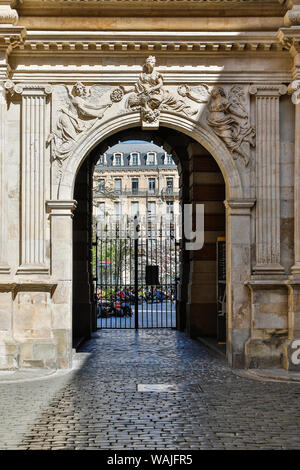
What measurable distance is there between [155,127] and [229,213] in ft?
7.52

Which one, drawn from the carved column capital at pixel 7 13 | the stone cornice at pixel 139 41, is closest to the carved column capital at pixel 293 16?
the stone cornice at pixel 139 41

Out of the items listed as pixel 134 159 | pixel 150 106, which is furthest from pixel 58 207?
pixel 134 159

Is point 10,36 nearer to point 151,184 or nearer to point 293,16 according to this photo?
point 293,16

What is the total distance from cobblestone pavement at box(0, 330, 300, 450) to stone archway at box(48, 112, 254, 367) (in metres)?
0.91

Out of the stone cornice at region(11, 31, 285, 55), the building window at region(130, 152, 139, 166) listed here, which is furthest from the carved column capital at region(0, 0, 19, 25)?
the building window at region(130, 152, 139, 166)

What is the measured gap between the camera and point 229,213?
1262 centimetres

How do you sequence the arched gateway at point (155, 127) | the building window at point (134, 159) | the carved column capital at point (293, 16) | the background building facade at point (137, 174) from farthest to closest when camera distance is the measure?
1. the building window at point (134, 159)
2. the background building facade at point (137, 174)
3. the arched gateway at point (155, 127)
4. the carved column capital at point (293, 16)

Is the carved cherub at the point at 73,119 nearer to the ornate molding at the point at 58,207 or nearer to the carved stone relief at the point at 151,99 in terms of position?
the carved stone relief at the point at 151,99

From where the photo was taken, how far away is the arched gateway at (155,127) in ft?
40.4

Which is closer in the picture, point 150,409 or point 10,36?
point 150,409

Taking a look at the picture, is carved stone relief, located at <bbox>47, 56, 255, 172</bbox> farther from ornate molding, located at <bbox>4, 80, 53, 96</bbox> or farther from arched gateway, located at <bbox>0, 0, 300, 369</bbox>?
ornate molding, located at <bbox>4, 80, 53, 96</bbox>

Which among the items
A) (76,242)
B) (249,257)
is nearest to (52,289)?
(249,257)

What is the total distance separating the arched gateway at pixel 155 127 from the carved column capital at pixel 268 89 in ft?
0.07
